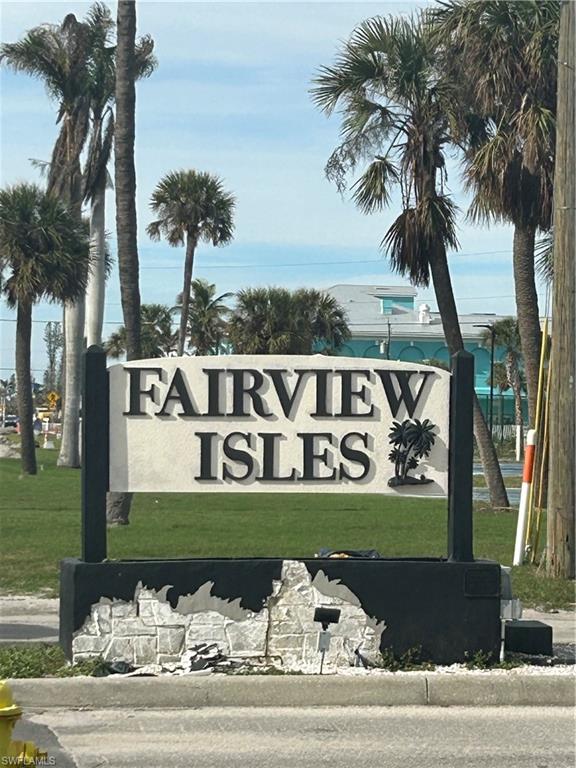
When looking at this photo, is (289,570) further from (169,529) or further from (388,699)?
(169,529)

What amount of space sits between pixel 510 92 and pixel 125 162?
7103 mm

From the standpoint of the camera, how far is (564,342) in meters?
12.9

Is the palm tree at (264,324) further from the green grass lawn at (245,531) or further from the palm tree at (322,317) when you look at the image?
the green grass lawn at (245,531)

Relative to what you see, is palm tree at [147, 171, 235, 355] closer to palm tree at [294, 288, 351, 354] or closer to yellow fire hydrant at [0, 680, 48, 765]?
palm tree at [294, 288, 351, 354]

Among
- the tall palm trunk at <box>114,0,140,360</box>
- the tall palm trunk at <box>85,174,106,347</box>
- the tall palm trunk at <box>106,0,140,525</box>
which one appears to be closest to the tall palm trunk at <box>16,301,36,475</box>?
the tall palm trunk at <box>85,174,106,347</box>

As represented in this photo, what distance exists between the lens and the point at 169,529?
711 inches

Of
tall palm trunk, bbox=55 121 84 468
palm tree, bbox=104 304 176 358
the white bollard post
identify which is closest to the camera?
A: the white bollard post

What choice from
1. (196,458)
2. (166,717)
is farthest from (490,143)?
(166,717)

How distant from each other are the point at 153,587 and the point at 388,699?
1.68 metres

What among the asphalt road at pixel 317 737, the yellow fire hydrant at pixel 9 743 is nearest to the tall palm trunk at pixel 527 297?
the asphalt road at pixel 317 737

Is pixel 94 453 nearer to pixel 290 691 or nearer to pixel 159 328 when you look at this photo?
pixel 290 691

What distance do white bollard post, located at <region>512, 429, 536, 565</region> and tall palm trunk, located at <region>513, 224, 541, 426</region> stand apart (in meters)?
8.26

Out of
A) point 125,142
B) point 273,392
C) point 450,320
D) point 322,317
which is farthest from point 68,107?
point 273,392

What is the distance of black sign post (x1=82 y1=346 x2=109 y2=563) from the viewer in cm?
841
